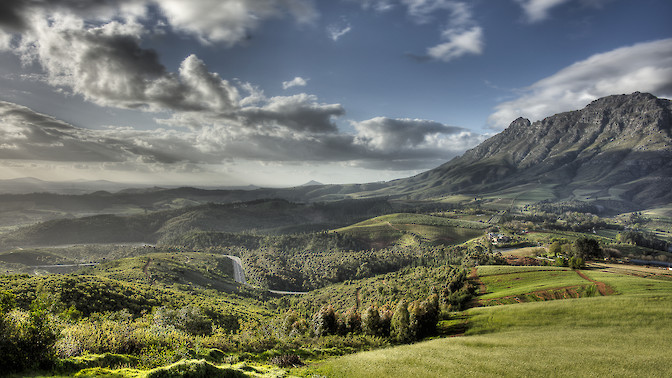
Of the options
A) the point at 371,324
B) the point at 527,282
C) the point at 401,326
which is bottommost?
the point at 371,324

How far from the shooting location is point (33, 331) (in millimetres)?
22391

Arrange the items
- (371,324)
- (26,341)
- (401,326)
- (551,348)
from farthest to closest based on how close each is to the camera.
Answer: (371,324), (401,326), (551,348), (26,341)

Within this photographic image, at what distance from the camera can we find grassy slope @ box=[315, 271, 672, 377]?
129ft

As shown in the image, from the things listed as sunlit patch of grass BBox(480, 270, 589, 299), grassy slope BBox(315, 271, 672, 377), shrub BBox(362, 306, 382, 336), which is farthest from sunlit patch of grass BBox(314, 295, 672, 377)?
sunlit patch of grass BBox(480, 270, 589, 299)

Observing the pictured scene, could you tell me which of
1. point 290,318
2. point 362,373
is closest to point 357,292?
point 290,318

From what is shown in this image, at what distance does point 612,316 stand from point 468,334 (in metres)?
27.3

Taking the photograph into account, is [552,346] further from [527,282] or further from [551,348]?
[527,282]

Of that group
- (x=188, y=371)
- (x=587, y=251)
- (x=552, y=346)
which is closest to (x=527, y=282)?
(x=552, y=346)

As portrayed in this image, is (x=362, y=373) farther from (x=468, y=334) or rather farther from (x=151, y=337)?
(x=468, y=334)

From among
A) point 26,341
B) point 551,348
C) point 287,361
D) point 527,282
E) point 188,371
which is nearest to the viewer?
point 26,341

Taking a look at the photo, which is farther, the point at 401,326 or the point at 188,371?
the point at 401,326

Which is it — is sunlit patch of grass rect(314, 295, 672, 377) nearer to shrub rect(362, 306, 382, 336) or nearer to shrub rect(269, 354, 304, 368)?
shrub rect(269, 354, 304, 368)

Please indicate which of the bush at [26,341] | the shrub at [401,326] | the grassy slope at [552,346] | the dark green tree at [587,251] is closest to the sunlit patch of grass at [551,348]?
the grassy slope at [552,346]

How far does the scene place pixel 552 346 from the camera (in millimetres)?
48062
